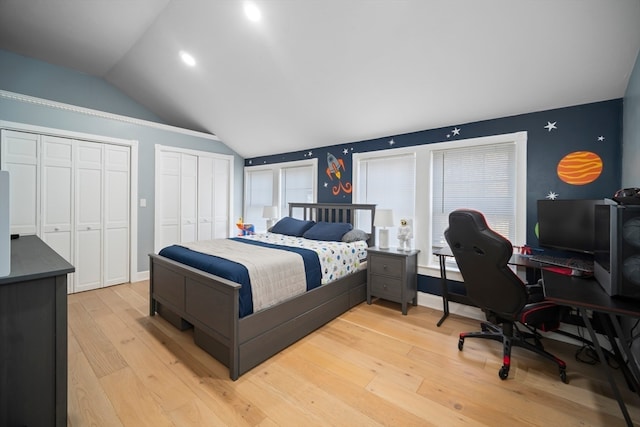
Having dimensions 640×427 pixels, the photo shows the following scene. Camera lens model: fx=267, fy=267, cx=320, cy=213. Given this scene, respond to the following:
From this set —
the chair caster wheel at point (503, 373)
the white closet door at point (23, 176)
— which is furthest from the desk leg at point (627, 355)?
the white closet door at point (23, 176)

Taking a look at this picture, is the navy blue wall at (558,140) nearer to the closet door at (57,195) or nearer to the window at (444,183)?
the window at (444,183)

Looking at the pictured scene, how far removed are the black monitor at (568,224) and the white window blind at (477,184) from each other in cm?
35

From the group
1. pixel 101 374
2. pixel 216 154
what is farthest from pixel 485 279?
pixel 216 154

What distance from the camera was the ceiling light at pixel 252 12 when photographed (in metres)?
2.47

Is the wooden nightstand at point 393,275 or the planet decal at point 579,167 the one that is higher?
the planet decal at point 579,167

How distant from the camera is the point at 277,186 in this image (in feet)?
16.6

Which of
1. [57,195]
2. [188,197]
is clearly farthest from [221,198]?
[57,195]

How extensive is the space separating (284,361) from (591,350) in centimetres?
257

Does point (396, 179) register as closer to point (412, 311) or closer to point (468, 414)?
point (412, 311)

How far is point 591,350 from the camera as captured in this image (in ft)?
7.38

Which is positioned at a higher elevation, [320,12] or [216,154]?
[320,12]

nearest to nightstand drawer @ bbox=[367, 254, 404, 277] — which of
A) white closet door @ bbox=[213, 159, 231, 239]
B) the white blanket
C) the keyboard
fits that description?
the white blanket

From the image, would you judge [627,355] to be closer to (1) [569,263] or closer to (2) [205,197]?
(1) [569,263]

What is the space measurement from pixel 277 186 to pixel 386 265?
8.98 ft
